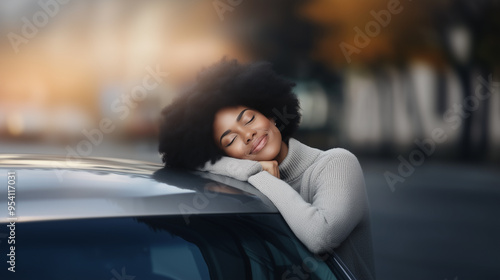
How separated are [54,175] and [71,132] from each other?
1957 cm

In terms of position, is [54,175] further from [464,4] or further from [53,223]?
[464,4]

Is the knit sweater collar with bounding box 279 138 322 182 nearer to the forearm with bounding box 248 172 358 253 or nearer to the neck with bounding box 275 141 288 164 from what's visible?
the neck with bounding box 275 141 288 164

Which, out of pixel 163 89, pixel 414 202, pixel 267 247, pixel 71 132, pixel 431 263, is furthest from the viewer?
pixel 71 132

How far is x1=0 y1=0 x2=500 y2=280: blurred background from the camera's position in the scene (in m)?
16.7

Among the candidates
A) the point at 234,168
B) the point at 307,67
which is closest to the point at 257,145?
the point at 234,168

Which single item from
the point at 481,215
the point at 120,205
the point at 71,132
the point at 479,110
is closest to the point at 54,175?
the point at 120,205

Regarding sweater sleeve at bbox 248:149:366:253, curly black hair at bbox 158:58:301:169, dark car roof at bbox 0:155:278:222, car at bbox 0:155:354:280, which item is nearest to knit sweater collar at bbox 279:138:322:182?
sweater sleeve at bbox 248:149:366:253

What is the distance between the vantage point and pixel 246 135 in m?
2.60

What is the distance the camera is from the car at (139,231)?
1.59 meters

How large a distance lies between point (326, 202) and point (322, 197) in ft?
0.15

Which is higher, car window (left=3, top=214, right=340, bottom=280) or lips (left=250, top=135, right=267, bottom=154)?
lips (left=250, top=135, right=267, bottom=154)

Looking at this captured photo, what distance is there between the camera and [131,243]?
1665 millimetres

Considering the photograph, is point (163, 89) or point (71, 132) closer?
point (163, 89)

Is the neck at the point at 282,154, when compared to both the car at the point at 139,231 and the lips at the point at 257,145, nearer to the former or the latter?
the lips at the point at 257,145
